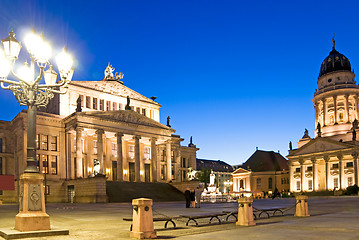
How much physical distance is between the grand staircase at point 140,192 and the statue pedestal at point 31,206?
112 ft

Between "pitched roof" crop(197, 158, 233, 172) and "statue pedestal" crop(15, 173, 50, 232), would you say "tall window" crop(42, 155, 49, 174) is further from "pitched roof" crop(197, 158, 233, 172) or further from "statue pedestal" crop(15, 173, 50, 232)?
"pitched roof" crop(197, 158, 233, 172)

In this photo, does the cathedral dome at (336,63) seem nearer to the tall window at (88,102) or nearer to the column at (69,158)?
the tall window at (88,102)

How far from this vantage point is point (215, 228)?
56.3ft

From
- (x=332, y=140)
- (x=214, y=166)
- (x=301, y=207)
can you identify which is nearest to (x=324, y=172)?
(x=332, y=140)

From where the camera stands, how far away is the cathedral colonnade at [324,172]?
91.1m

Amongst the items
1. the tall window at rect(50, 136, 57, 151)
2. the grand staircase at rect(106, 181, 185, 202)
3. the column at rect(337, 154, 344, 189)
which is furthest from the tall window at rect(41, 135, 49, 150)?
the column at rect(337, 154, 344, 189)

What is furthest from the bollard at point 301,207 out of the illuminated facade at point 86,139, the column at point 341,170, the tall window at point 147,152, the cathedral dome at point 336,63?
the cathedral dome at point 336,63

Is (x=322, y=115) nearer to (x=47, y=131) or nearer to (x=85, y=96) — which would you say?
(x=85, y=96)

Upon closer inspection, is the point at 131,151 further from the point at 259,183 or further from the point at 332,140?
the point at 259,183

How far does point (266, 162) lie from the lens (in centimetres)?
12650

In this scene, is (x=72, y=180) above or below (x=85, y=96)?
below

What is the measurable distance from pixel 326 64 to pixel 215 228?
105521 mm

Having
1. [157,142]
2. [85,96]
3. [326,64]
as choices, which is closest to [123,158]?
[157,142]

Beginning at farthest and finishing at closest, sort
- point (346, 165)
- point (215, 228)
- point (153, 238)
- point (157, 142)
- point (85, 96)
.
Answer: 1. point (346, 165)
2. point (157, 142)
3. point (85, 96)
4. point (215, 228)
5. point (153, 238)
